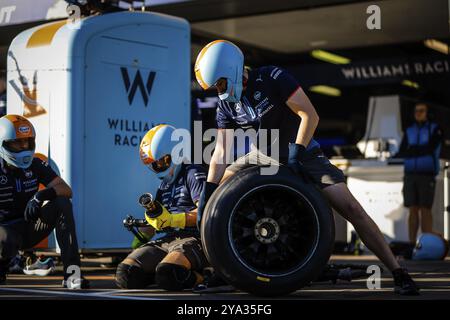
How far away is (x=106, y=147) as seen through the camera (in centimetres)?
916

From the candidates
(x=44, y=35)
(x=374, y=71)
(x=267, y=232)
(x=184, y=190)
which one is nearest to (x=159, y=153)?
(x=184, y=190)

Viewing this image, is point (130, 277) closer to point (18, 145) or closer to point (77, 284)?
point (77, 284)

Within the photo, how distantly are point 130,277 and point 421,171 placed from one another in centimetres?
616

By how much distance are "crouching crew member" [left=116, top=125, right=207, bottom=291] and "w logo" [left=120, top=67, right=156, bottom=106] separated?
1.62 meters

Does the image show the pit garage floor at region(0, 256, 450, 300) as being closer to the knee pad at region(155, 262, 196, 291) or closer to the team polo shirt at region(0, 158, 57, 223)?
the knee pad at region(155, 262, 196, 291)

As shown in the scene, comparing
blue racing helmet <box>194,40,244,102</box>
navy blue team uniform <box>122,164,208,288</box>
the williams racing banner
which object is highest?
the williams racing banner

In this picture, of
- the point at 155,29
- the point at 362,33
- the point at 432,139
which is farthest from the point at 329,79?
the point at 155,29

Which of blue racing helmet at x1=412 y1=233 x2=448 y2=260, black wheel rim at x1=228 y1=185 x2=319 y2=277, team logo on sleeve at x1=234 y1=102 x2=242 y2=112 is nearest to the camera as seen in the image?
black wheel rim at x1=228 y1=185 x2=319 y2=277

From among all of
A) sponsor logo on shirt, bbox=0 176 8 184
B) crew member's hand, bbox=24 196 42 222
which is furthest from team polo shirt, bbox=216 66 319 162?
sponsor logo on shirt, bbox=0 176 8 184

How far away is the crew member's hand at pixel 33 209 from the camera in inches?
288

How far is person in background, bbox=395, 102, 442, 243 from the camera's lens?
12109 mm

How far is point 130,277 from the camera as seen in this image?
7.15 metres
